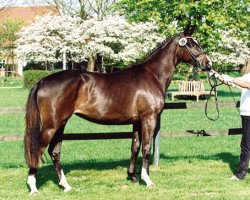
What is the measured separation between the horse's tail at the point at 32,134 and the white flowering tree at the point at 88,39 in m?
30.2

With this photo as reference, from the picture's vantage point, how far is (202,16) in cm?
2767

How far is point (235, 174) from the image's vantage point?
773 cm

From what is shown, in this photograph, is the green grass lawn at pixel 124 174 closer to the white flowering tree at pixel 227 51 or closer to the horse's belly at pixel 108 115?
the horse's belly at pixel 108 115

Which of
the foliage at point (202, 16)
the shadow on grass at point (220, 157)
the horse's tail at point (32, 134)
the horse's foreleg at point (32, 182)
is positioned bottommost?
the shadow on grass at point (220, 157)

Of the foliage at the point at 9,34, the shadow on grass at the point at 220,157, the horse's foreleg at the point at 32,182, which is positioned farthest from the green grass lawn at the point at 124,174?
the foliage at the point at 9,34

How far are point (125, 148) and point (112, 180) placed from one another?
3.55m

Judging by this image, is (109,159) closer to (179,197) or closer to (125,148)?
(125,148)

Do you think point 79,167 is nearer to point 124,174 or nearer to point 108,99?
point 124,174

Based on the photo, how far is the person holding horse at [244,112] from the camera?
7.08 metres

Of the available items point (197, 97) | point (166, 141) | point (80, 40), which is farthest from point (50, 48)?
point (166, 141)

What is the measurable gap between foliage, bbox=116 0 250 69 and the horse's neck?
62.8ft

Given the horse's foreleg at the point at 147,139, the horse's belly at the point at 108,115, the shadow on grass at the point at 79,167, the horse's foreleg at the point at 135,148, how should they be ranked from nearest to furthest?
the horse's belly at the point at 108,115 → the horse's foreleg at the point at 147,139 → the horse's foreleg at the point at 135,148 → the shadow on grass at the point at 79,167

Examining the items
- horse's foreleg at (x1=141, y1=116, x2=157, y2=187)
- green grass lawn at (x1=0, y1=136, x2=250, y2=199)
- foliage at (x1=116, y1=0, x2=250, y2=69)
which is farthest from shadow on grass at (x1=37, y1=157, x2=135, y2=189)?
foliage at (x1=116, y1=0, x2=250, y2=69)

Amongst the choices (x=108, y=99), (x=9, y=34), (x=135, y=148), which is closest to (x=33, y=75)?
(x=9, y=34)
